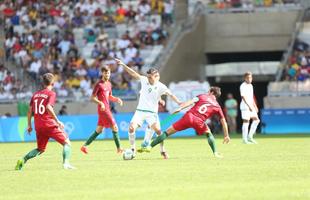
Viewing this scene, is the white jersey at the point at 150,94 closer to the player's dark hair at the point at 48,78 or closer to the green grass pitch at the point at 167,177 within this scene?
the green grass pitch at the point at 167,177

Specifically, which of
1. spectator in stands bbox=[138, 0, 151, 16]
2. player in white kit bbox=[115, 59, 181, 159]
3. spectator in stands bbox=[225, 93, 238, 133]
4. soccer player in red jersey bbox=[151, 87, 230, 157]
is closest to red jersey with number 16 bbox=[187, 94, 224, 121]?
soccer player in red jersey bbox=[151, 87, 230, 157]

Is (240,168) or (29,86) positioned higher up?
(240,168)

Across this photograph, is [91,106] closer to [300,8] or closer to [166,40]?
[166,40]

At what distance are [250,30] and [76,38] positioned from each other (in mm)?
8501

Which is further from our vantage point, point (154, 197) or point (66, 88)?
point (66, 88)

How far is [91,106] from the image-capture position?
46000 millimetres

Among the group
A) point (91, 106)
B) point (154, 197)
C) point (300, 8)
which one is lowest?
point (91, 106)

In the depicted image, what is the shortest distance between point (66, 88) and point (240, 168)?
2858 cm

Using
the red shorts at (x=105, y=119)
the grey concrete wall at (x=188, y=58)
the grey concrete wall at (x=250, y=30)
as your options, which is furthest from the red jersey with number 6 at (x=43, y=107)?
the grey concrete wall at (x=250, y=30)

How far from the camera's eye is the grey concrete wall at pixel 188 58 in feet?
156

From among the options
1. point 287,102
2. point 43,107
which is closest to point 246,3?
point 287,102

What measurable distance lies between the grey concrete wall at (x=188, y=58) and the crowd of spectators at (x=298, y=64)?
4818mm

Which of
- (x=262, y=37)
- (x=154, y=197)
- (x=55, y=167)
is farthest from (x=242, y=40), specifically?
(x=154, y=197)

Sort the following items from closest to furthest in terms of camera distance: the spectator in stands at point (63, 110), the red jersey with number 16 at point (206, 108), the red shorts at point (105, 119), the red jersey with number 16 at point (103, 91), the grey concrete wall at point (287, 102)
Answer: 1. the red jersey with number 16 at point (206, 108)
2. the red jersey with number 16 at point (103, 91)
3. the red shorts at point (105, 119)
4. the grey concrete wall at point (287, 102)
5. the spectator in stands at point (63, 110)
